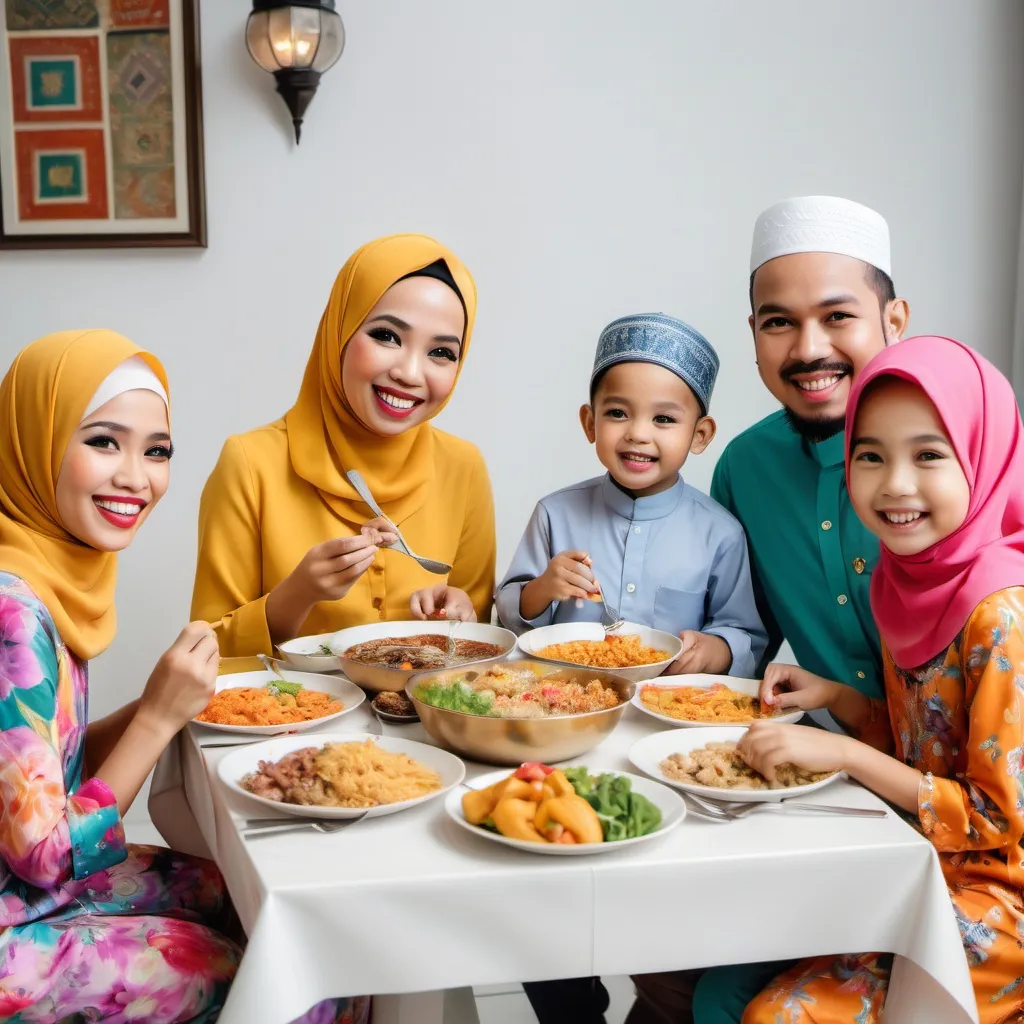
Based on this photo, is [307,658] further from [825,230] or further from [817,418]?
[825,230]

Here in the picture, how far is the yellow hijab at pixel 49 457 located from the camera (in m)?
1.55

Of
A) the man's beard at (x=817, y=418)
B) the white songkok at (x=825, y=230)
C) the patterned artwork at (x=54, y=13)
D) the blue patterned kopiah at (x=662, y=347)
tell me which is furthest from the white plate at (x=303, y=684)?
the patterned artwork at (x=54, y=13)

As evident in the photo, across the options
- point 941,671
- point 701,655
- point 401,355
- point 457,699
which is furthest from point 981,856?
point 401,355

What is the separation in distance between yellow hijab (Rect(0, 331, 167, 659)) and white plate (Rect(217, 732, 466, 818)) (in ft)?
1.15

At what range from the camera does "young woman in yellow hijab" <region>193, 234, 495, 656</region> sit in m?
2.19

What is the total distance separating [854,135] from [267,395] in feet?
6.89

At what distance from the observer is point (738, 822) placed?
1263 millimetres

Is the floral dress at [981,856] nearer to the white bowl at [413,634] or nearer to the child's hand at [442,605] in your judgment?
the white bowl at [413,634]

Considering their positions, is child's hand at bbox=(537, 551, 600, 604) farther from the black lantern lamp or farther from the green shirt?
the black lantern lamp

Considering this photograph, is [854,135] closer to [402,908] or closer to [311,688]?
[311,688]

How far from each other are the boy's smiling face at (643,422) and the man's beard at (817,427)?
0.21 m

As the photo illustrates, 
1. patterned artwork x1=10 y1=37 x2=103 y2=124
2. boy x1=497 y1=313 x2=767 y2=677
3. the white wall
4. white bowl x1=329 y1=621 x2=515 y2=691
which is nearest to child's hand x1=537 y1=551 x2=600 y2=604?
boy x1=497 y1=313 x2=767 y2=677

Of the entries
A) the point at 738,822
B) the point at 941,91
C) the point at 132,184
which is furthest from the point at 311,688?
the point at 941,91

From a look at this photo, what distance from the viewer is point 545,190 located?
3.46 m
